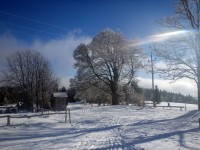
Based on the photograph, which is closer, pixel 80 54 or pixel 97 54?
pixel 97 54

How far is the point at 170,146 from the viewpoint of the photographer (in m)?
10.8

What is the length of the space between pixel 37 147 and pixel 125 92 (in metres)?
36.1

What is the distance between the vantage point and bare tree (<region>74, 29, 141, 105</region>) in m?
43.9

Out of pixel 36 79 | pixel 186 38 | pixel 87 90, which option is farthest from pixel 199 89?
pixel 36 79

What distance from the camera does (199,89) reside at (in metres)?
25.2

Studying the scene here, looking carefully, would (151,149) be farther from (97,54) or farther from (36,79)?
(36,79)

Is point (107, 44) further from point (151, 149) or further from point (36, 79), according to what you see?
point (151, 149)

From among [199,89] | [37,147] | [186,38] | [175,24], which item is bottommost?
[37,147]

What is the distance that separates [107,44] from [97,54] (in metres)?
2.33

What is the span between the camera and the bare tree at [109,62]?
43.9 metres

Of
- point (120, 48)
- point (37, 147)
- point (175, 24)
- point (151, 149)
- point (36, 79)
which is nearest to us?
point (151, 149)

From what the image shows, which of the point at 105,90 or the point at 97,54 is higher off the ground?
the point at 97,54

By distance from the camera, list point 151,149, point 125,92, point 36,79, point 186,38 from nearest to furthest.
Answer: point 151,149 < point 186,38 < point 125,92 < point 36,79

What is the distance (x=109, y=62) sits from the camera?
4428 centimetres
